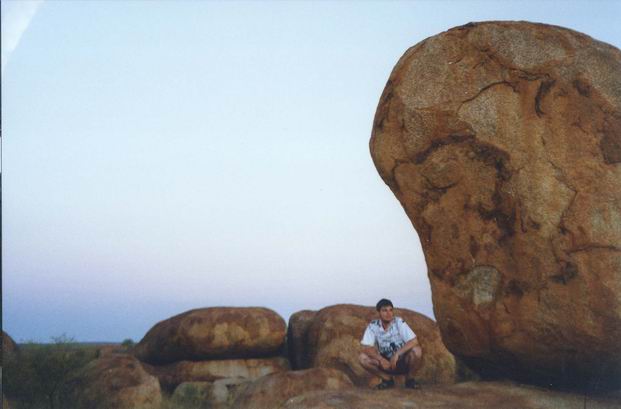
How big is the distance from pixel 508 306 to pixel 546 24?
3234mm

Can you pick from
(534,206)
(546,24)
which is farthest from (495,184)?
(546,24)

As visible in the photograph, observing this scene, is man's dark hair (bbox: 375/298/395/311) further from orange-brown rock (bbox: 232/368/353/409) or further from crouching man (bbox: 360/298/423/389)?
orange-brown rock (bbox: 232/368/353/409)

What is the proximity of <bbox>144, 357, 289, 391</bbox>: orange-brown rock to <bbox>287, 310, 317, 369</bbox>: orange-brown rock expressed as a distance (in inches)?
16.6

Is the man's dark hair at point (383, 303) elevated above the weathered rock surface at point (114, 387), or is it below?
above

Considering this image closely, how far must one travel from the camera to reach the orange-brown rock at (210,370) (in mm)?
15086

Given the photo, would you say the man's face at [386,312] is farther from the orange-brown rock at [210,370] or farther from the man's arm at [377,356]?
Result: the orange-brown rock at [210,370]

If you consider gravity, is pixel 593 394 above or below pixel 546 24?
below

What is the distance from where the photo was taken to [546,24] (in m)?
7.07

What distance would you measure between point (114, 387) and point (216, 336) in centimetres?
488

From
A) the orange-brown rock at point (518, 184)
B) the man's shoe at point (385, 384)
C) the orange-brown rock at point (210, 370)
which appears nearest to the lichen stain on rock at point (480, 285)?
the orange-brown rock at point (518, 184)

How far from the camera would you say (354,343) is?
44.1ft

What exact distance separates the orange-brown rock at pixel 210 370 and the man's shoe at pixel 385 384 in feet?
27.5

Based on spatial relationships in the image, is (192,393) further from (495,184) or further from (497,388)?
(495,184)

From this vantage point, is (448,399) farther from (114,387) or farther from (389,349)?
(114,387)
